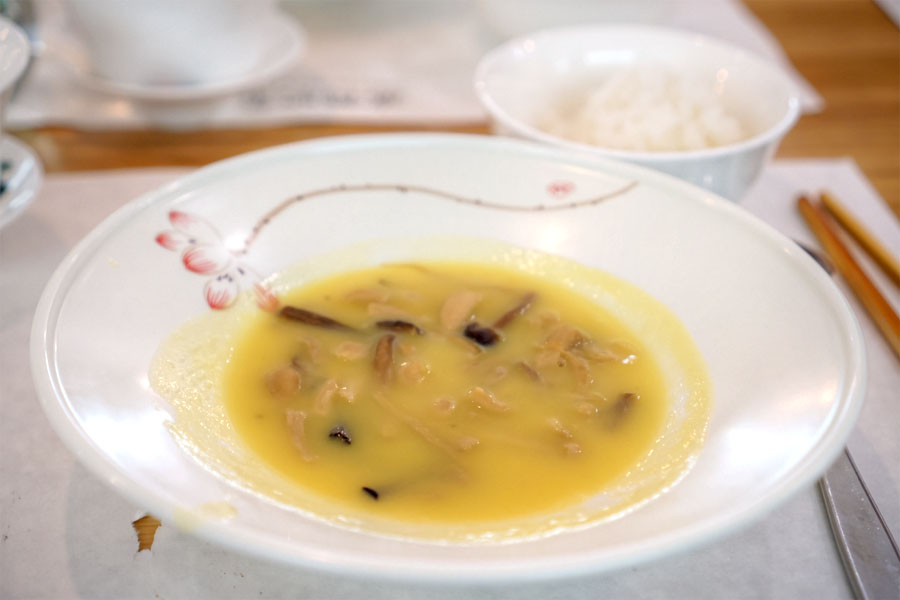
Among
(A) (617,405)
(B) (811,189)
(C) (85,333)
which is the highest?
(C) (85,333)

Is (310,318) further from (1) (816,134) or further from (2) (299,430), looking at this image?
(1) (816,134)

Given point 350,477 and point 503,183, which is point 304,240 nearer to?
point 503,183

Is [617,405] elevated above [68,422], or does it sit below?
below

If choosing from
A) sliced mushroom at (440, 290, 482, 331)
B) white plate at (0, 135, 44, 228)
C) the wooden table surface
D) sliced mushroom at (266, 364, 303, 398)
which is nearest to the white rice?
the wooden table surface

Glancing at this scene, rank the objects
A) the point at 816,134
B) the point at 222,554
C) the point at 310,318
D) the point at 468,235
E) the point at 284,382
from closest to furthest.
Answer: the point at 222,554 < the point at 284,382 < the point at 310,318 < the point at 468,235 < the point at 816,134

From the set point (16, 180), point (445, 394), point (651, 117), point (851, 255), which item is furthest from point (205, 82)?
point (851, 255)

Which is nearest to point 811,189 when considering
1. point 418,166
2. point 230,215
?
point 418,166

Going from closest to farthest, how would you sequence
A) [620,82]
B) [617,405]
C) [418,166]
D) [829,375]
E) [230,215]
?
1. [829,375]
2. [617,405]
3. [230,215]
4. [418,166]
5. [620,82]

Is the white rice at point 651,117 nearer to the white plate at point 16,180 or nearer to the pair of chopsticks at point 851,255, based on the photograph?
the pair of chopsticks at point 851,255
